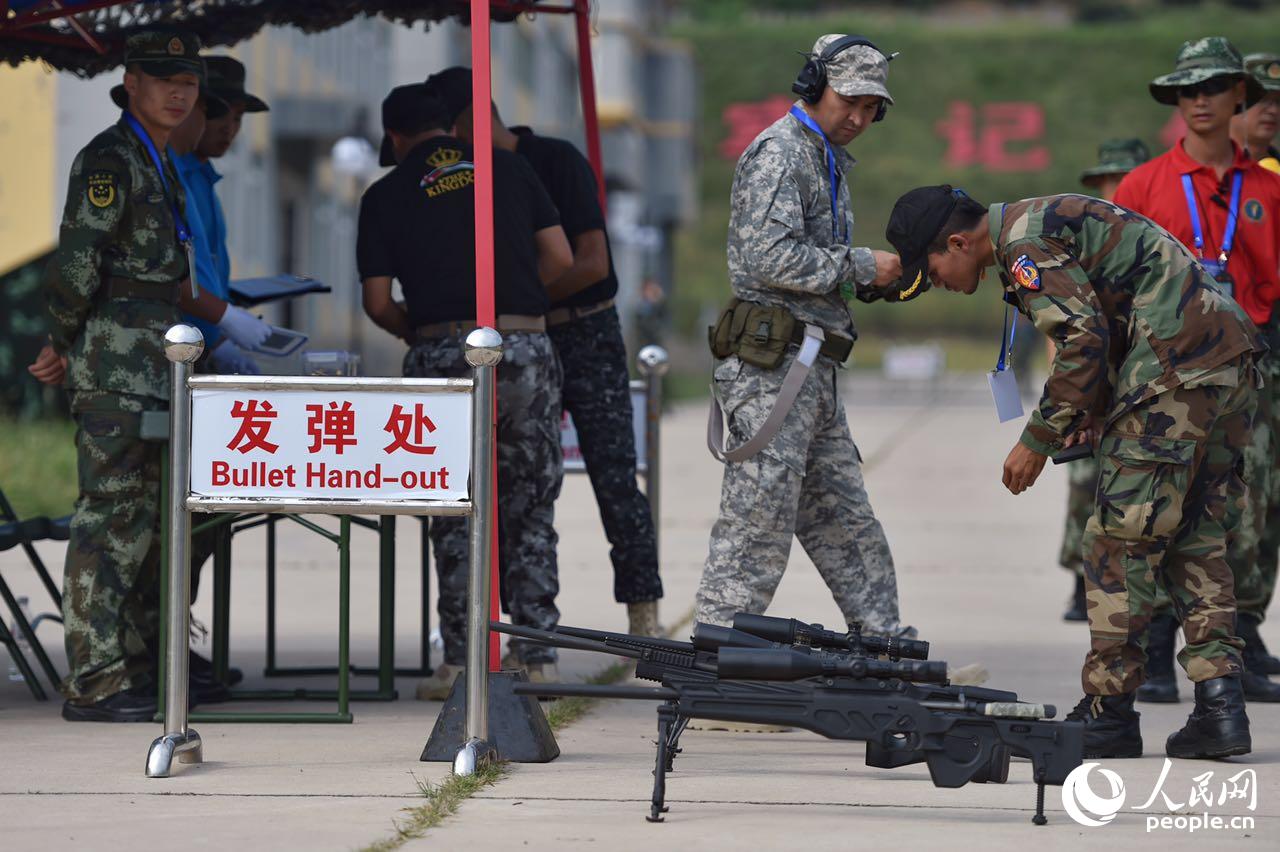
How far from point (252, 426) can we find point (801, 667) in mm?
1552

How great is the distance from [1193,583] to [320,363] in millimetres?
2669

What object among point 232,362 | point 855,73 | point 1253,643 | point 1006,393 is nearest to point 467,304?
point 232,362

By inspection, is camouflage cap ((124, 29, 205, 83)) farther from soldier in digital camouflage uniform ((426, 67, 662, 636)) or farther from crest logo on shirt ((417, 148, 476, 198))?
soldier in digital camouflage uniform ((426, 67, 662, 636))

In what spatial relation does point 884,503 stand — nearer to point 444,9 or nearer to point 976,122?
point 444,9

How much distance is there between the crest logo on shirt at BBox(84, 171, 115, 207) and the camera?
6387mm

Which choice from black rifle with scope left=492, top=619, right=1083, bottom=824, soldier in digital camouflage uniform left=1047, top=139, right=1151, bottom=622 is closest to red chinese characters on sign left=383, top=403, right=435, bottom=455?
black rifle with scope left=492, top=619, right=1083, bottom=824

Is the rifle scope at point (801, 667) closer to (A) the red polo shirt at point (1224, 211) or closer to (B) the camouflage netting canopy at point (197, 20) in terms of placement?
(A) the red polo shirt at point (1224, 211)

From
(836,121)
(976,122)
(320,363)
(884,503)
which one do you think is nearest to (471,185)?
(320,363)

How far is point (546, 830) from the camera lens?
16.1ft

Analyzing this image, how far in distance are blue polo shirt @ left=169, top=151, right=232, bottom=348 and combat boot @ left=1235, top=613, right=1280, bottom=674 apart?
354 cm

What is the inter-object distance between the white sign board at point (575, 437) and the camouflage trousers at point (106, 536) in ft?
5.80

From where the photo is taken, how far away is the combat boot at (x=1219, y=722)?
5773 mm

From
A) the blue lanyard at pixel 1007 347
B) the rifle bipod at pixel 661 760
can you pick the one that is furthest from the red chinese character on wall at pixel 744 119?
the rifle bipod at pixel 661 760

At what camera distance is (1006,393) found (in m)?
5.72
